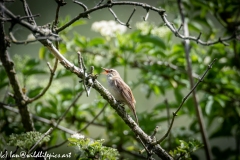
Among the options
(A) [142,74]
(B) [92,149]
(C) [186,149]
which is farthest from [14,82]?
(A) [142,74]

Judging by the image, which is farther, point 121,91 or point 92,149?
point 121,91

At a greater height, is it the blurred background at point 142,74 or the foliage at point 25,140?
the blurred background at point 142,74

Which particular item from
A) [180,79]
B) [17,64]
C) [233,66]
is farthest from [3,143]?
[233,66]

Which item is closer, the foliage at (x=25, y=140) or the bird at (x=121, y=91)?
the foliage at (x=25, y=140)

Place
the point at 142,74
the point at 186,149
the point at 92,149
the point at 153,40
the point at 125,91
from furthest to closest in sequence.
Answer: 1. the point at 142,74
2. the point at 153,40
3. the point at 125,91
4. the point at 186,149
5. the point at 92,149

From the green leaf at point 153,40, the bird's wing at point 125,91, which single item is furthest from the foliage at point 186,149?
the green leaf at point 153,40

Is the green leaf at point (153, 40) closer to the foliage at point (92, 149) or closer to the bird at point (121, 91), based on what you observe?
the bird at point (121, 91)

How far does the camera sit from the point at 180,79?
14.8ft

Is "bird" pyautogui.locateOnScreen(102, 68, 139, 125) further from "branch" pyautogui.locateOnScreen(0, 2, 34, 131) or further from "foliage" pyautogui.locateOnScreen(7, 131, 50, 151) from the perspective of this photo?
"foliage" pyautogui.locateOnScreen(7, 131, 50, 151)

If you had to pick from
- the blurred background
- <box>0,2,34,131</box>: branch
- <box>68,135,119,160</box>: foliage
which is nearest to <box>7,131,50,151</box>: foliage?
<box>68,135,119,160</box>: foliage

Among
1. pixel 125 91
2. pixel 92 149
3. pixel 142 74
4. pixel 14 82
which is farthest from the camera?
pixel 142 74

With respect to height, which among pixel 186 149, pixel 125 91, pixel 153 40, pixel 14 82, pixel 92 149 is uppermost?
pixel 153 40

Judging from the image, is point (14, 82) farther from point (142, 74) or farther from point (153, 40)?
point (142, 74)

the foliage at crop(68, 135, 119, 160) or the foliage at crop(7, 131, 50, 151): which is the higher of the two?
the foliage at crop(7, 131, 50, 151)
